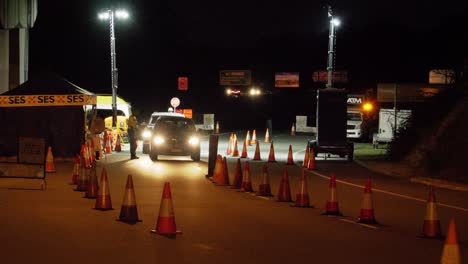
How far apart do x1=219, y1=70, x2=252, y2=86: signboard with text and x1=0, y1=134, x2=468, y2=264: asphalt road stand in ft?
203

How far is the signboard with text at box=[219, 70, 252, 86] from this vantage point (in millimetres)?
82938

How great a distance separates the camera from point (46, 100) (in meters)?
27.1

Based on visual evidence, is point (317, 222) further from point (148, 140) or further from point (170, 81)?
point (170, 81)

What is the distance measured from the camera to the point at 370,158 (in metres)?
34.3

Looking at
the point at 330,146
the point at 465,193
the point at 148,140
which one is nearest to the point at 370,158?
the point at 330,146

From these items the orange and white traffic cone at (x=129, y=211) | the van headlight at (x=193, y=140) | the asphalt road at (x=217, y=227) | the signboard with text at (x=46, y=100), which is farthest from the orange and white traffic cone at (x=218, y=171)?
the signboard with text at (x=46, y=100)

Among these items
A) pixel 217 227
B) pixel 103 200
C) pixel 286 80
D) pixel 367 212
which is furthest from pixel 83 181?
pixel 286 80

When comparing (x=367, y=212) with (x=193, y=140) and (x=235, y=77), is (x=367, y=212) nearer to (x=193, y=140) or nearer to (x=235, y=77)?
(x=193, y=140)

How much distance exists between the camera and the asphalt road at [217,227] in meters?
10.3

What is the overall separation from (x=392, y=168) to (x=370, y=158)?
5.71 meters

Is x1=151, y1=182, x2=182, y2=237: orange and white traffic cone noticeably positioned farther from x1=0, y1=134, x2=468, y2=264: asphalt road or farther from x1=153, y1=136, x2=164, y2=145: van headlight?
x1=153, y1=136, x2=164, y2=145: van headlight

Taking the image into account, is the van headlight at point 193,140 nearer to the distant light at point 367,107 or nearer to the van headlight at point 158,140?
the van headlight at point 158,140

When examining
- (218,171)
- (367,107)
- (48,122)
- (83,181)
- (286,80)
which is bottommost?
(83,181)

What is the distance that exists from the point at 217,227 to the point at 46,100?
621 inches
